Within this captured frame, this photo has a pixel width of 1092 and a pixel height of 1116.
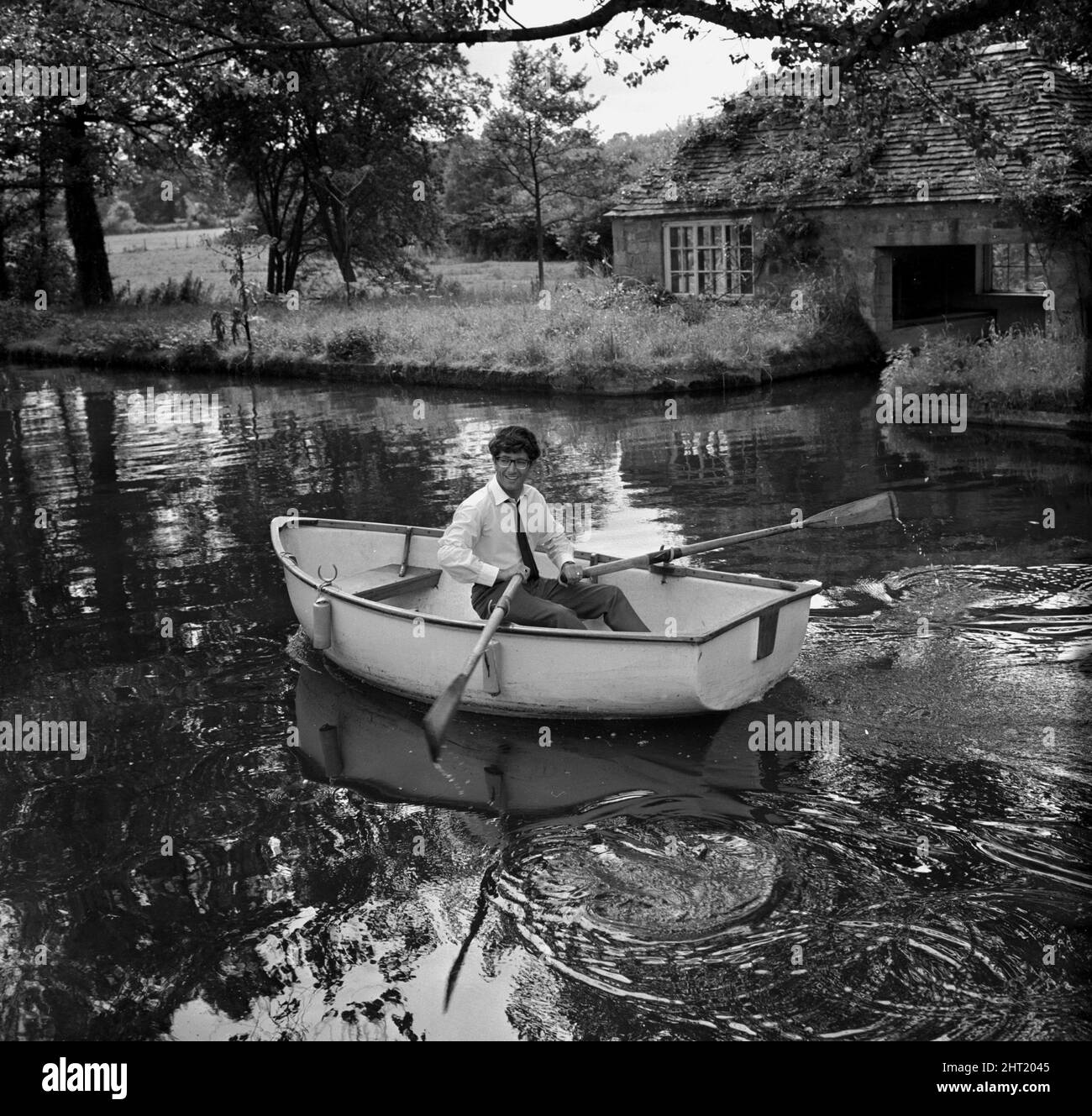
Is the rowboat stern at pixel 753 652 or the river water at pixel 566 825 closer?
the river water at pixel 566 825

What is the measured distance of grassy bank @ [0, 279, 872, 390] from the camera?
2112 cm

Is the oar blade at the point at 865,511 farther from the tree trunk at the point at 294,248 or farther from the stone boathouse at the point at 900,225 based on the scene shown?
the tree trunk at the point at 294,248

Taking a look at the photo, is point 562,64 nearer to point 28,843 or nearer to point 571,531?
point 571,531

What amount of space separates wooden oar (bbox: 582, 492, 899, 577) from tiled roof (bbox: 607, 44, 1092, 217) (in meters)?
11.1

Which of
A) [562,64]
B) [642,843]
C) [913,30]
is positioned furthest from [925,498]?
→ [562,64]

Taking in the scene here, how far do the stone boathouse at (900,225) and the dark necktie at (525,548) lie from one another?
496 inches

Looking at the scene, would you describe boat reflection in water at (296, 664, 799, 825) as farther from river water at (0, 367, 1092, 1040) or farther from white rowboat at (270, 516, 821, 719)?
white rowboat at (270, 516, 821, 719)

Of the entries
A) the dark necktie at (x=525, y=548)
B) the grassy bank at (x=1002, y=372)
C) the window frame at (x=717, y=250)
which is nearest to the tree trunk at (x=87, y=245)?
the window frame at (x=717, y=250)

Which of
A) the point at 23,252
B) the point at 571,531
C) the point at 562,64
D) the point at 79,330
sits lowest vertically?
the point at 571,531

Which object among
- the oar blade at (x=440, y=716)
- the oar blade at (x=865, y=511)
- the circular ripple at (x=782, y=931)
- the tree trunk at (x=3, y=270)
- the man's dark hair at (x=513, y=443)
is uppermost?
the tree trunk at (x=3, y=270)

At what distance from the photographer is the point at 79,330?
2995 cm

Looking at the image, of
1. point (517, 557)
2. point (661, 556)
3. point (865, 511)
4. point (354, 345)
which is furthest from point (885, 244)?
point (517, 557)

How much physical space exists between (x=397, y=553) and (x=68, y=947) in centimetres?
490

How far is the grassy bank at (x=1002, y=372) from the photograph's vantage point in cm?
1689
